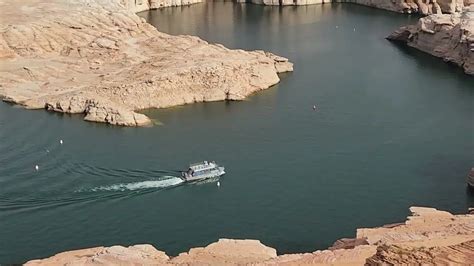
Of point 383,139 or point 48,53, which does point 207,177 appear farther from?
point 48,53

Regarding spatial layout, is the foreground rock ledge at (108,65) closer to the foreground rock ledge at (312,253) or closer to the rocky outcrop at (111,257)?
the rocky outcrop at (111,257)

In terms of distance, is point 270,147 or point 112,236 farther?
point 270,147

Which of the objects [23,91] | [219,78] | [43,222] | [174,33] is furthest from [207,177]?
[174,33]

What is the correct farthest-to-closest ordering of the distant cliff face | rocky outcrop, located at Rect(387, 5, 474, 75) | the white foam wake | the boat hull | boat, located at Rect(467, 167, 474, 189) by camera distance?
the distant cliff face → rocky outcrop, located at Rect(387, 5, 474, 75) → the boat hull → boat, located at Rect(467, 167, 474, 189) → the white foam wake

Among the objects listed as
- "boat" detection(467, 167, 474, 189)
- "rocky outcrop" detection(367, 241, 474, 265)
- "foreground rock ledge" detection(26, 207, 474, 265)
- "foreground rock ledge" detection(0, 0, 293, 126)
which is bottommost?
"boat" detection(467, 167, 474, 189)

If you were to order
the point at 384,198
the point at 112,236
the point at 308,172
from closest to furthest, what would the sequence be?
the point at 112,236, the point at 384,198, the point at 308,172

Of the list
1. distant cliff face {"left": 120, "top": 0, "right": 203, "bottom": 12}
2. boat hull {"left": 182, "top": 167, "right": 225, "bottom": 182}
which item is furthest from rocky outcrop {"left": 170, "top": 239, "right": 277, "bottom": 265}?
distant cliff face {"left": 120, "top": 0, "right": 203, "bottom": 12}

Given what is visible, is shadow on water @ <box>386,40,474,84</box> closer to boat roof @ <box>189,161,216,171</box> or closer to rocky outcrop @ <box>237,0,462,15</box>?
rocky outcrop @ <box>237,0,462,15</box>
